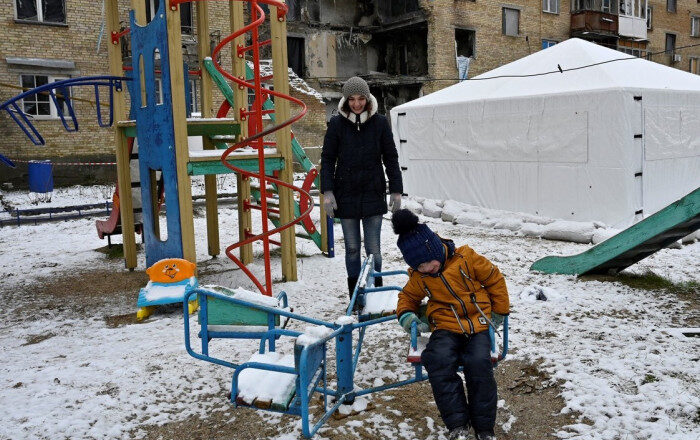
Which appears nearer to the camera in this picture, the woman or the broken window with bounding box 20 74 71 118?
the woman

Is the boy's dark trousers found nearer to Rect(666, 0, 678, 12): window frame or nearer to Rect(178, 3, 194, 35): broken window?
Rect(178, 3, 194, 35): broken window

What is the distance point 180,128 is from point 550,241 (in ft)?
18.4

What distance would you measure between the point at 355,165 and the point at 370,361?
68.7 inches

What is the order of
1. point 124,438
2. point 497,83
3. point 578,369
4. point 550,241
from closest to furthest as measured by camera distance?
point 124,438
point 578,369
point 550,241
point 497,83

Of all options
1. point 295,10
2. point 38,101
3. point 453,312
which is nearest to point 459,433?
point 453,312

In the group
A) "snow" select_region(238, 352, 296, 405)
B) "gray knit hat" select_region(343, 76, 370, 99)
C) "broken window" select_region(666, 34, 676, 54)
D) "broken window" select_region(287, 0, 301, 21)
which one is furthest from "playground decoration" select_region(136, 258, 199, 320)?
"broken window" select_region(666, 34, 676, 54)

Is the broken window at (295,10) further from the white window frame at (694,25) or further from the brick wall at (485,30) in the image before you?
the white window frame at (694,25)

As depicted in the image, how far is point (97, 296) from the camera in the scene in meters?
6.03

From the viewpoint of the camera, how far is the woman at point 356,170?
4.99 meters

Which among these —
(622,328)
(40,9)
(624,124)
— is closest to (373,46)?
(40,9)

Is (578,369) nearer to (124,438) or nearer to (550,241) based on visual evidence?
(124,438)

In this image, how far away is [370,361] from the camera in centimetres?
404

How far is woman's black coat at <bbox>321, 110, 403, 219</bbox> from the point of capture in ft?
16.4

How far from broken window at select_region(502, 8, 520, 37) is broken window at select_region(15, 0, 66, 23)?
20586 millimetres
